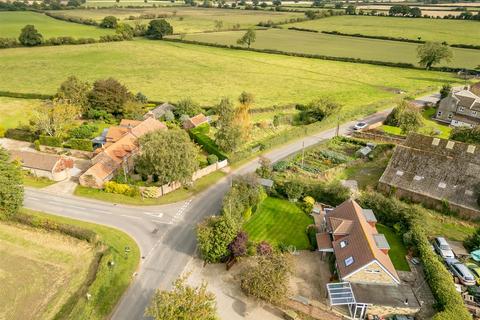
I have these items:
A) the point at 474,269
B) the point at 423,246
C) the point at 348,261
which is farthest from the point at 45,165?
the point at 474,269

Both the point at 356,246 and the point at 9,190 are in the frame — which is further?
the point at 9,190

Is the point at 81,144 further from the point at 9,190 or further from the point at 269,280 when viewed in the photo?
the point at 269,280

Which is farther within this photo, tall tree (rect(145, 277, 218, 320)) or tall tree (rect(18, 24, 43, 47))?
tall tree (rect(18, 24, 43, 47))

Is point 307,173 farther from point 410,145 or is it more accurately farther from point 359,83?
point 359,83

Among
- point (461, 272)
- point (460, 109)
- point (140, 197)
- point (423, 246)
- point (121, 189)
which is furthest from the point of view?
point (460, 109)

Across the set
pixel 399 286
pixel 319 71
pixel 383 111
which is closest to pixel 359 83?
pixel 319 71

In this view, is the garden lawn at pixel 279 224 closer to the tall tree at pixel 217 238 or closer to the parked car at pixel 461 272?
the tall tree at pixel 217 238

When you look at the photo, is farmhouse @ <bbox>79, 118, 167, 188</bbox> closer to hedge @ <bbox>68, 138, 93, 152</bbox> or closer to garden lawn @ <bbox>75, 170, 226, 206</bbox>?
garden lawn @ <bbox>75, 170, 226, 206</bbox>

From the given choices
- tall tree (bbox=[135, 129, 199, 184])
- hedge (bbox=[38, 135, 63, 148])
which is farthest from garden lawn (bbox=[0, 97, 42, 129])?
tall tree (bbox=[135, 129, 199, 184])
